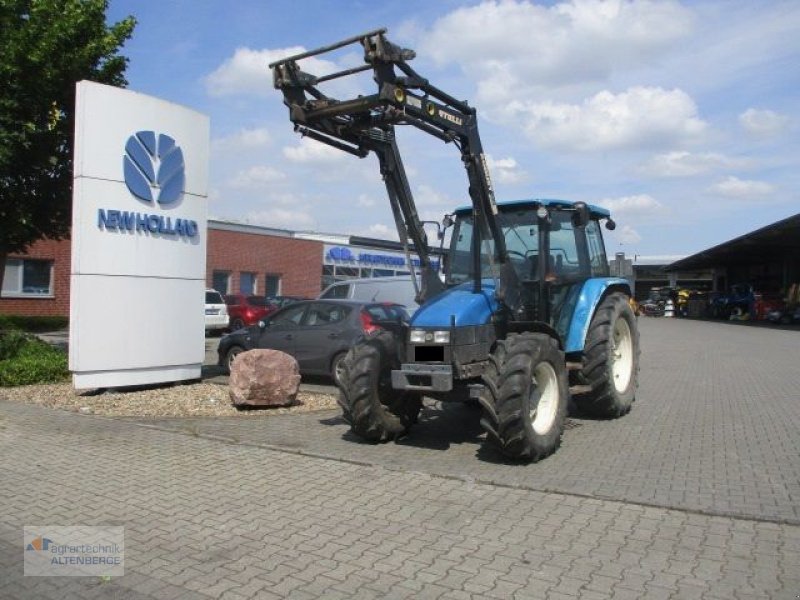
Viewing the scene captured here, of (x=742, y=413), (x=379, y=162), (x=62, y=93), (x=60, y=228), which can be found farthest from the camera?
(x=60, y=228)

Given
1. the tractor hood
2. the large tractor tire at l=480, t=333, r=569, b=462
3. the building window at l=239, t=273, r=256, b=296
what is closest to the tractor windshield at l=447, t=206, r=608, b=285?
the tractor hood

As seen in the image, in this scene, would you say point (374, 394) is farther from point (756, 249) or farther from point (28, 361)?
point (756, 249)

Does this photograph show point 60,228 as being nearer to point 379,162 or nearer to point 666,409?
point 379,162

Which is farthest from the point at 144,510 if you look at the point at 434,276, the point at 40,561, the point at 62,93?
the point at 62,93

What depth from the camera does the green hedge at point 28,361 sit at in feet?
36.6

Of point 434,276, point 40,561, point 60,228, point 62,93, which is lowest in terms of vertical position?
point 40,561

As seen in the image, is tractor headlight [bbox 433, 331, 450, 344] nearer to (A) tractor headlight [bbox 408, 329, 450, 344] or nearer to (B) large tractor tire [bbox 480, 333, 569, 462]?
(A) tractor headlight [bbox 408, 329, 450, 344]

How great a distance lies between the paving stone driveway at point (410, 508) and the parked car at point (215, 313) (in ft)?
48.5

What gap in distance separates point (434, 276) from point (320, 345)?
482 cm

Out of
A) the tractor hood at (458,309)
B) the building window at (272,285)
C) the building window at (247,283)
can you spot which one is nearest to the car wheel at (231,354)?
the tractor hood at (458,309)

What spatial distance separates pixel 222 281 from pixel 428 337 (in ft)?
93.3

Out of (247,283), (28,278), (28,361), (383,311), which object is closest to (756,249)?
(247,283)

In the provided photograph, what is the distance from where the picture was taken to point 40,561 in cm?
451
